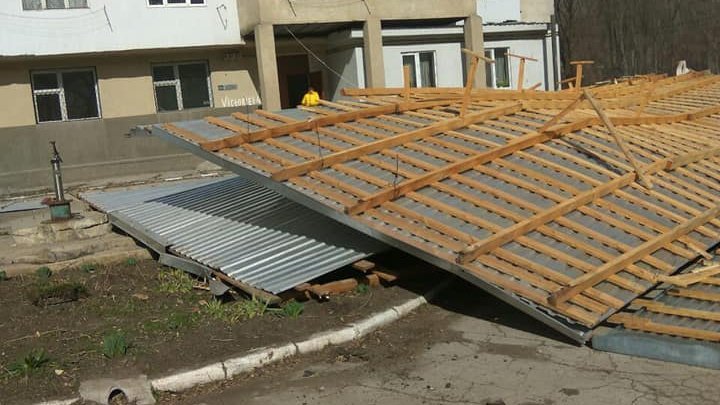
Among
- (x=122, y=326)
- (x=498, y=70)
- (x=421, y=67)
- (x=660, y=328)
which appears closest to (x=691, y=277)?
(x=660, y=328)

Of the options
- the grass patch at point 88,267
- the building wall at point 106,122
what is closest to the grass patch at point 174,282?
the grass patch at point 88,267

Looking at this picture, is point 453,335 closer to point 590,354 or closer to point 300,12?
point 590,354

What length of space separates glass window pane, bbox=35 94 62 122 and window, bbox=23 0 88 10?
2392 millimetres

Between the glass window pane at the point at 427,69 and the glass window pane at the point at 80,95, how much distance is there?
9.91m

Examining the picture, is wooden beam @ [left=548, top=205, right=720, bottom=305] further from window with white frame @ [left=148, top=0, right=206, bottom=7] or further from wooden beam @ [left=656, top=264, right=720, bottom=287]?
window with white frame @ [left=148, top=0, right=206, bottom=7]

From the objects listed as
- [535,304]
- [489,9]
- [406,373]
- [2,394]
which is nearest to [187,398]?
[2,394]

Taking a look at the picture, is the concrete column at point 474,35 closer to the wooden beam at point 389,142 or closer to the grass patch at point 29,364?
the wooden beam at point 389,142

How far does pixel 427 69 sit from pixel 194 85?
289 inches

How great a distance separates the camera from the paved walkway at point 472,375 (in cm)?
523

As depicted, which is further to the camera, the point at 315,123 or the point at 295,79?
the point at 295,79

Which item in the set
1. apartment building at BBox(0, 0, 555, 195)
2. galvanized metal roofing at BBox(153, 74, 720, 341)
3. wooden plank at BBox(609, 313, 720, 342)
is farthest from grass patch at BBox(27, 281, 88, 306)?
apartment building at BBox(0, 0, 555, 195)

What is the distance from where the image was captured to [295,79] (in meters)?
23.0

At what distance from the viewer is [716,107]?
12680 millimetres

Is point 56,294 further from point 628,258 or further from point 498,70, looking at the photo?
point 498,70
